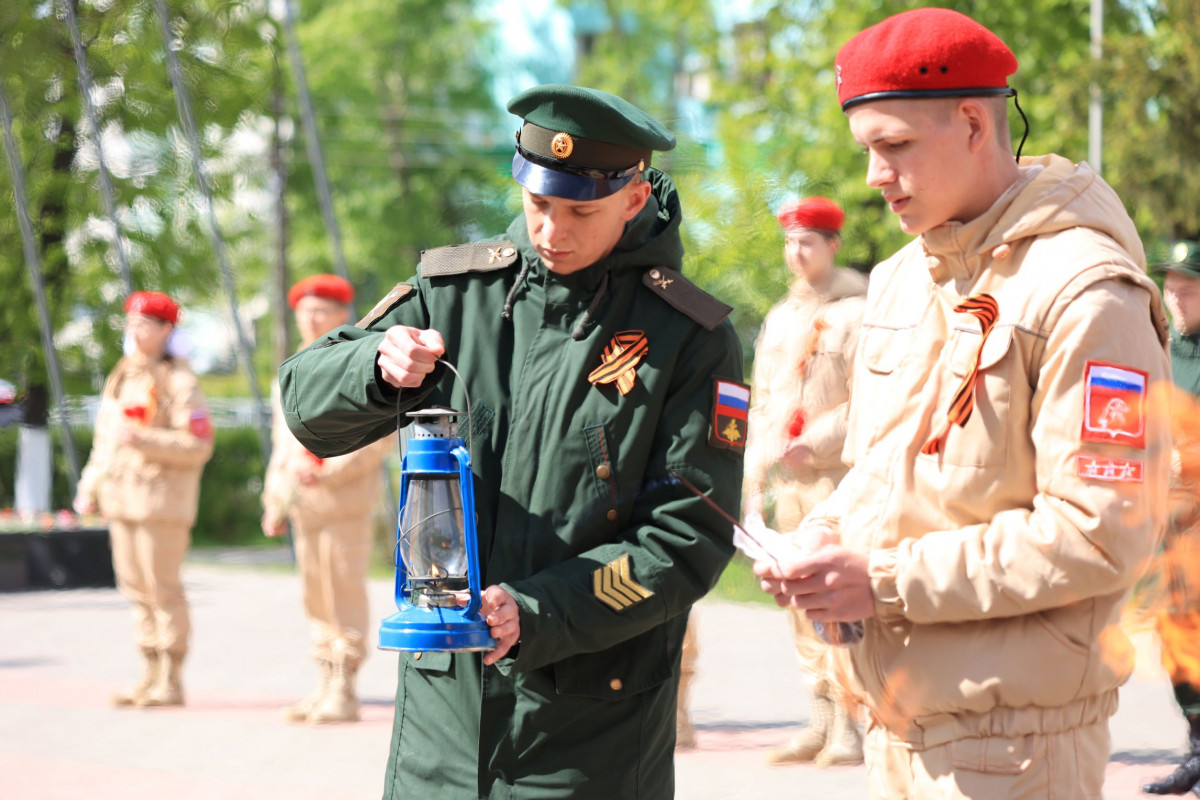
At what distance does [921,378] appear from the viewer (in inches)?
100

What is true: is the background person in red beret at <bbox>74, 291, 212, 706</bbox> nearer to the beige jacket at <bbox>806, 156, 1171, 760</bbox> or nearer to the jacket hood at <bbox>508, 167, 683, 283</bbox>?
the jacket hood at <bbox>508, 167, 683, 283</bbox>

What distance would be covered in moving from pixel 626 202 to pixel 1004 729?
1396 mm

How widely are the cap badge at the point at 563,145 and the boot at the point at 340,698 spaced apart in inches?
219

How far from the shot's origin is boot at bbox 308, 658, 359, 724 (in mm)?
8070

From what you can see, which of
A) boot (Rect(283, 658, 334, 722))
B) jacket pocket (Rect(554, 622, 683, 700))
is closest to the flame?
jacket pocket (Rect(554, 622, 683, 700))

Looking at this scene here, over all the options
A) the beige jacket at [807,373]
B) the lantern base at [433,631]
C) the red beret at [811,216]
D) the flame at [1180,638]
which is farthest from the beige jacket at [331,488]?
the lantern base at [433,631]

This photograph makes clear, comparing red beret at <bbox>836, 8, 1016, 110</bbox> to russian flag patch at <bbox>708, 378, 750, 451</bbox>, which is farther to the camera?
russian flag patch at <bbox>708, 378, 750, 451</bbox>

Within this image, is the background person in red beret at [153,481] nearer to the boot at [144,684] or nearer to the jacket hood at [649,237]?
the boot at [144,684]

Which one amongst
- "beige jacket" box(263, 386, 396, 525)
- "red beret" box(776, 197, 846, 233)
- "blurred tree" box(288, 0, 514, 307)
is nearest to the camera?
"red beret" box(776, 197, 846, 233)

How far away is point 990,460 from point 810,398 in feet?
15.7

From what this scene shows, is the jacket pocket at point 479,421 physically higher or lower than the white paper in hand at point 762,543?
higher

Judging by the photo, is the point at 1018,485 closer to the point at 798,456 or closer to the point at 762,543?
the point at 762,543

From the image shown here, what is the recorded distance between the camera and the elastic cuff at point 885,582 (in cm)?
242

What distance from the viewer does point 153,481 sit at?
339 inches
